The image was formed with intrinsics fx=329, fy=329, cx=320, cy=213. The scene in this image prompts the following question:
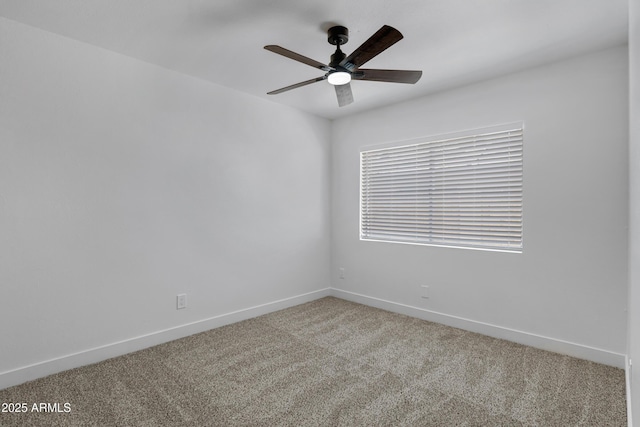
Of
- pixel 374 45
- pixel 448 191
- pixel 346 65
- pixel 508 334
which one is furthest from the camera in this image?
pixel 448 191

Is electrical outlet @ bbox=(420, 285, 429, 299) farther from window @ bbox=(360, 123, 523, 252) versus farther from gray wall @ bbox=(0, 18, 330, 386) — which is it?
gray wall @ bbox=(0, 18, 330, 386)

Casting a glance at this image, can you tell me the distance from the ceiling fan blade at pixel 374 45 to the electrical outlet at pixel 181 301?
2373 mm

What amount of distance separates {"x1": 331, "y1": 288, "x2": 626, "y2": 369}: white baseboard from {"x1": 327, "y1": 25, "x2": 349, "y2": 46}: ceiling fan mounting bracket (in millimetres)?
2696

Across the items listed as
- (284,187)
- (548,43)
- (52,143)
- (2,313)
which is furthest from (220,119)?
(548,43)

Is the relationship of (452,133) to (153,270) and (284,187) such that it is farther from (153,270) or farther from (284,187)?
(153,270)

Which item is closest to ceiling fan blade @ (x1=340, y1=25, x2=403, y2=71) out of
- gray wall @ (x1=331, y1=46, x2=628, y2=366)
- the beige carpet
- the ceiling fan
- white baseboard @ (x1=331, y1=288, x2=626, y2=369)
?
the ceiling fan

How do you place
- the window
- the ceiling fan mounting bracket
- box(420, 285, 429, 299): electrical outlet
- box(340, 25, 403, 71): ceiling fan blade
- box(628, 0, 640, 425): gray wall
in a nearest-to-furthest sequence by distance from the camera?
box(628, 0, 640, 425): gray wall, box(340, 25, 403, 71): ceiling fan blade, the ceiling fan mounting bracket, the window, box(420, 285, 429, 299): electrical outlet

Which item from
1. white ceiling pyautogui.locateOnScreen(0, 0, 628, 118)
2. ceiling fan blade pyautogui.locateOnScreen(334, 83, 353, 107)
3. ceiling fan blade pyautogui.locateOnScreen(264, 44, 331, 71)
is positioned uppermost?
white ceiling pyautogui.locateOnScreen(0, 0, 628, 118)

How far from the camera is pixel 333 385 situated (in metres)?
2.19

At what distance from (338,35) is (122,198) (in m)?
2.05

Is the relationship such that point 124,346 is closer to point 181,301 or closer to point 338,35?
point 181,301

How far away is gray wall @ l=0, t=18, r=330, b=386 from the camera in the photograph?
2.20 metres

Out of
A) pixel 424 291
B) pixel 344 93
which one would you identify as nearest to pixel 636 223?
pixel 344 93

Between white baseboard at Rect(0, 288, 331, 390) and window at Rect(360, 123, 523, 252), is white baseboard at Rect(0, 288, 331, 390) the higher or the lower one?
the lower one
